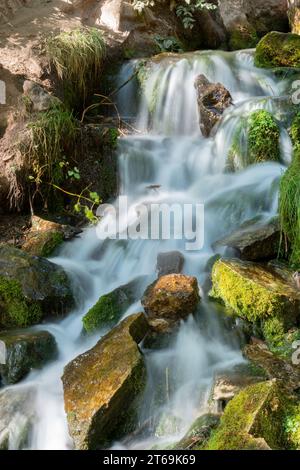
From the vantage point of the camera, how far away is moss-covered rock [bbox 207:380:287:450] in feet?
9.56

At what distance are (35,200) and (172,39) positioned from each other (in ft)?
15.5

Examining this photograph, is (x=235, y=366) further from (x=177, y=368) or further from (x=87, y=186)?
(x=87, y=186)

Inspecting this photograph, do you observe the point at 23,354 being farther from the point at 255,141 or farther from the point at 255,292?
the point at 255,141

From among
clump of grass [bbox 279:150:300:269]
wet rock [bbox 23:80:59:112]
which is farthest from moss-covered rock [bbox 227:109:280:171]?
wet rock [bbox 23:80:59:112]

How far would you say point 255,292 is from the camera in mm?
4309

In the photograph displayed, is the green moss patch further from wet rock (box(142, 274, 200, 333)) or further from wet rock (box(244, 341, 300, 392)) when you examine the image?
wet rock (box(244, 341, 300, 392))

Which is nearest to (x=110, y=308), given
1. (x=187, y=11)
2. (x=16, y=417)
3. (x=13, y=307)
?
(x=13, y=307)

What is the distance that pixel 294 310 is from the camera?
14.1 ft

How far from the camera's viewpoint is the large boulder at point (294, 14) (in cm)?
1016

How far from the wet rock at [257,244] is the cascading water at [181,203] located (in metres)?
0.34

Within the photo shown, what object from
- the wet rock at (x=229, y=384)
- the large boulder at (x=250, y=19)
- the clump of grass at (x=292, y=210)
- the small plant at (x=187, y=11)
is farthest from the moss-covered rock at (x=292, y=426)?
the large boulder at (x=250, y=19)

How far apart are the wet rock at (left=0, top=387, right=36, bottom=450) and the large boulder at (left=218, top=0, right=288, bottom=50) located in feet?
28.5

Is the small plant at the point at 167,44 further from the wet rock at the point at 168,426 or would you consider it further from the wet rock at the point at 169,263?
the wet rock at the point at 168,426

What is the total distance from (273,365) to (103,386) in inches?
50.5
